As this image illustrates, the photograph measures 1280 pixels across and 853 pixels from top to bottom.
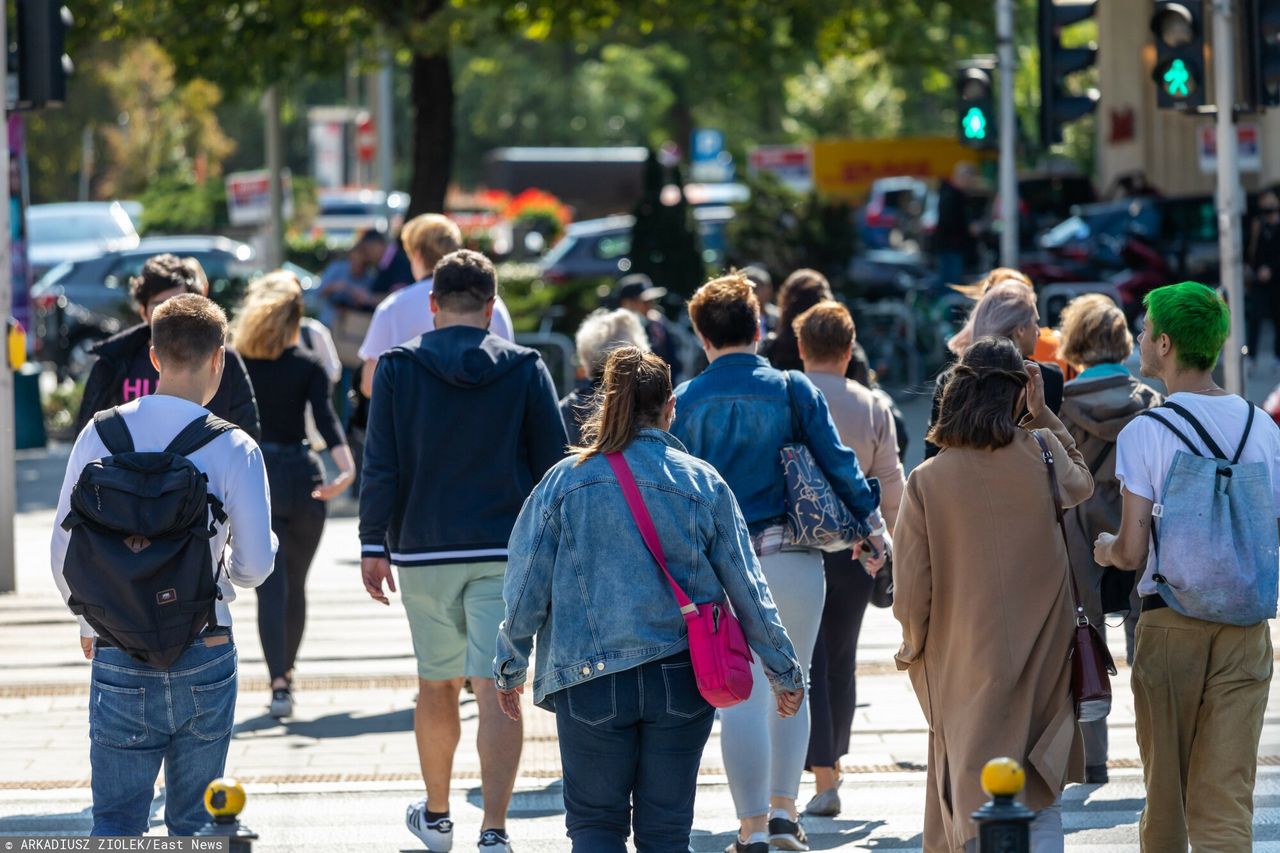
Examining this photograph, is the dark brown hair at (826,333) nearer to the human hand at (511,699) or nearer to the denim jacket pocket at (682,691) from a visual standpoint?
the human hand at (511,699)

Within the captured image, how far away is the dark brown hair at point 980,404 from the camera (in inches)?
196

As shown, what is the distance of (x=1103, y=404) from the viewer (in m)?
6.64

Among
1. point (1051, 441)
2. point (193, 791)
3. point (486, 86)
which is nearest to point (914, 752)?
point (1051, 441)

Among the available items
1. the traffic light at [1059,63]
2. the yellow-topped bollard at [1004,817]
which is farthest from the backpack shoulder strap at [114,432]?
the traffic light at [1059,63]

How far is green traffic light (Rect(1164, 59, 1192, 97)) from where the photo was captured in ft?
36.0

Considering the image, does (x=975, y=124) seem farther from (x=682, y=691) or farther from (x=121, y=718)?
(x=121, y=718)

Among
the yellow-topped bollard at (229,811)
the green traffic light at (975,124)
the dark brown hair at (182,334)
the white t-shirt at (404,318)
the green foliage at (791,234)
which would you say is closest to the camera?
the yellow-topped bollard at (229,811)

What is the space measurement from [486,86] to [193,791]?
5370 cm

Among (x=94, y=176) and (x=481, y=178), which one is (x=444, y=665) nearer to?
(x=94, y=176)

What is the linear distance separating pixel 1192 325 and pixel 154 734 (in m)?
2.94

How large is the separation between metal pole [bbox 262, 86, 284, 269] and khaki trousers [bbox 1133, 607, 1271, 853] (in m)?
16.4

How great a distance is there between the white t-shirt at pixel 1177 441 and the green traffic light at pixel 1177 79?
244 inches

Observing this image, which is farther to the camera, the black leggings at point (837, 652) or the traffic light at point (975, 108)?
the traffic light at point (975, 108)

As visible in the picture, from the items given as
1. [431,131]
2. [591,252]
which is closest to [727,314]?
[431,131]
